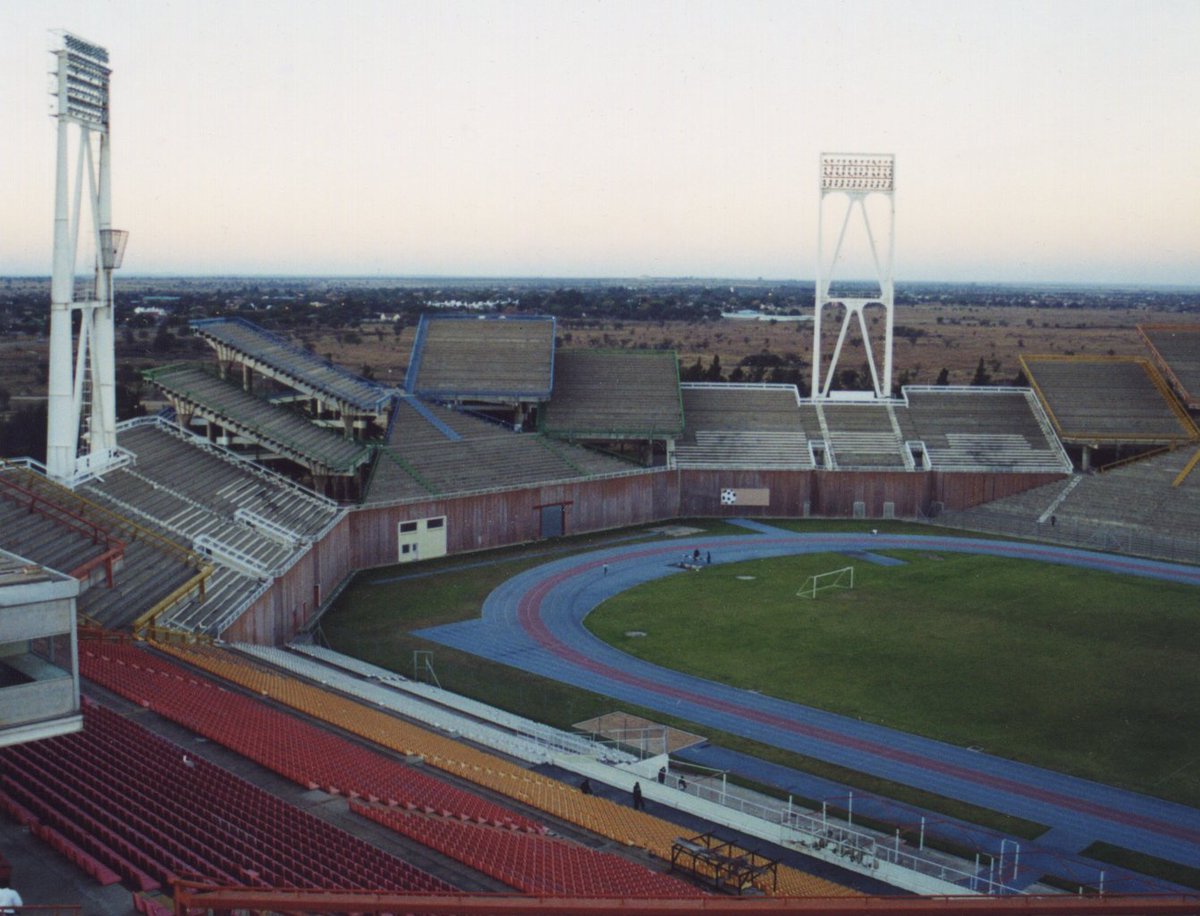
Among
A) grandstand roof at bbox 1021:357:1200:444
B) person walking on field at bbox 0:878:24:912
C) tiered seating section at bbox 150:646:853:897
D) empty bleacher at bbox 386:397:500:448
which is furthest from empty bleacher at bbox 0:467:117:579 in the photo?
grandstand roof at bbox 1021:357:1200:444

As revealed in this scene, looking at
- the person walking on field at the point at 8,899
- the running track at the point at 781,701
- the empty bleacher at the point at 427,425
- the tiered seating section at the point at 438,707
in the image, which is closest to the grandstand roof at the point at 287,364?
the empty bleacher at the point at 427,425

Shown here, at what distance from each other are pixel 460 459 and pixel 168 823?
1571 inches

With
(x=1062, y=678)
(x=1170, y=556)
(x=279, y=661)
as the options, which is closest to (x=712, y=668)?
(x=1062, y=678)

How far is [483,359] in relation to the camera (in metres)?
67.9

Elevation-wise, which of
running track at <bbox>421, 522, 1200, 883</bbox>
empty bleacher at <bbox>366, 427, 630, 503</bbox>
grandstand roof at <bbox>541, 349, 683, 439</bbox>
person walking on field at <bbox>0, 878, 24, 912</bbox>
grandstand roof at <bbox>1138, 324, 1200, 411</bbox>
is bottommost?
running track at <bbox>421, 522, 1200, 883</bbox>

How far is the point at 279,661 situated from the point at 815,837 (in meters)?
16.6

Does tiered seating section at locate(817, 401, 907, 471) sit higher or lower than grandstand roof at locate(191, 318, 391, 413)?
lower

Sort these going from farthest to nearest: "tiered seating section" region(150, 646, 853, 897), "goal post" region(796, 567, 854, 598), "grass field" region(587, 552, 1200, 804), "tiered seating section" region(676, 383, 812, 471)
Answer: "tiered seating section" region(676, 383, 812, 471) → "goal post" region(796, 567, 854, 598) → "grass field" region(587, 552, 1200, 804) → "tiered seating section" region(150, 646, 853, 897)

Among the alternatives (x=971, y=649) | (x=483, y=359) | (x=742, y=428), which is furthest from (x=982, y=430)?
(x=971, y=649)

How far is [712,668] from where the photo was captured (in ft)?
120

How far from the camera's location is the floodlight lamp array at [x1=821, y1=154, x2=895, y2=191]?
69.8m

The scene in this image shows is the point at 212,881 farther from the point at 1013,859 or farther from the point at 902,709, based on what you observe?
the point at 902,709

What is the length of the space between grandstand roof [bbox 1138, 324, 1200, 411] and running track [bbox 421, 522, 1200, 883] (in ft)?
56.5

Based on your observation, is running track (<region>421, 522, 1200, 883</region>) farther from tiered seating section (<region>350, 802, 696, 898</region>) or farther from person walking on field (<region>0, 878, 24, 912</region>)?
person walking on field (<region>0, 878, 24, 912</region>)
